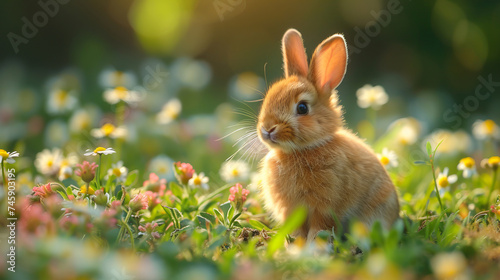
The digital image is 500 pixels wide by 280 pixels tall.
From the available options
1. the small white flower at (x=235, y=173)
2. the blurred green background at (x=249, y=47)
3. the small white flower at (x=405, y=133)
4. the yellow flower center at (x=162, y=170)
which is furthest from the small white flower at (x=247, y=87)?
the small white flower at (x=235, y=173)

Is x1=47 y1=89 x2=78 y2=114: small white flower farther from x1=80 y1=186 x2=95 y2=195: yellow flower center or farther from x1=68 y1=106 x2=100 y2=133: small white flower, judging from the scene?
x1=80 y1=186 x2=95 y2=195: yellow flower center

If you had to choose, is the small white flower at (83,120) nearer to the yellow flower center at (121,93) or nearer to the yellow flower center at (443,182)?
the yellow flower center at (121,93)

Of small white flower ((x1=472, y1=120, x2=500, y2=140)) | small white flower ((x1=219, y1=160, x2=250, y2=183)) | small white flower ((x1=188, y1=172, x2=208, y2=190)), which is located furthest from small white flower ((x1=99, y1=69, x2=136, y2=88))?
small white flower ((x1=472, y1=120, x2=500, y2=140))

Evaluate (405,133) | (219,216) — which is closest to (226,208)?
(219,216)

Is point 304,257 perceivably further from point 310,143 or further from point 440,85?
point 440,85

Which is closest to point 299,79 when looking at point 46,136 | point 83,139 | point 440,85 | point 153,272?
point 153,272
